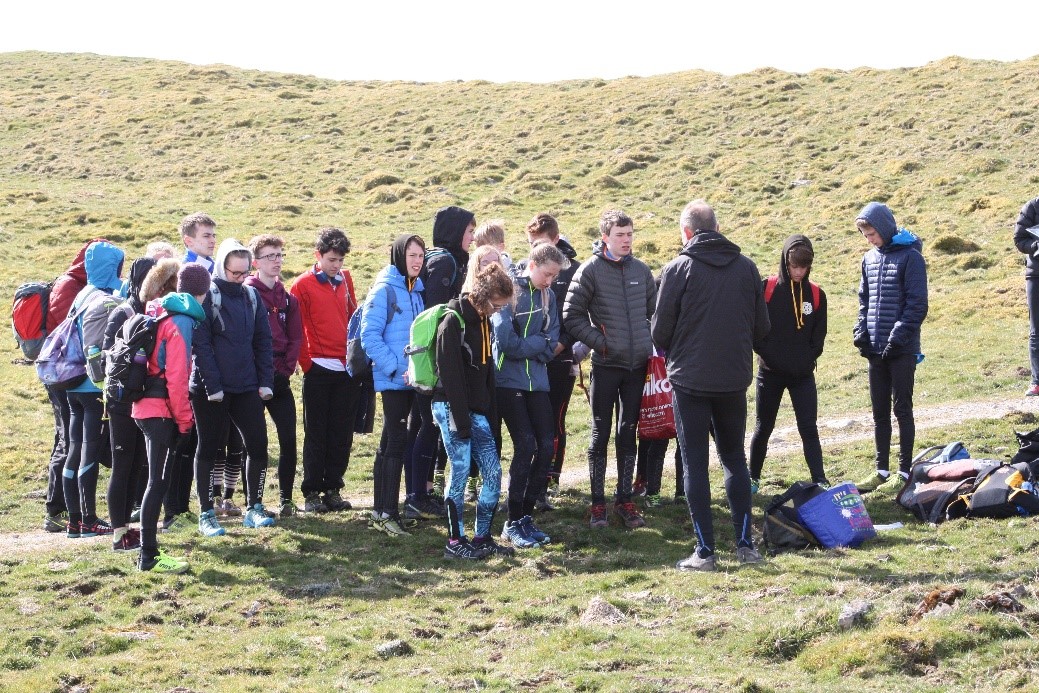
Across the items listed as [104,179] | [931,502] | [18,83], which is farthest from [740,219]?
[18,83]

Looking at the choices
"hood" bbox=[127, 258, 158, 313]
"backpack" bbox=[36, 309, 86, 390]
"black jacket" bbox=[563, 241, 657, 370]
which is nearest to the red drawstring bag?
"black jacket" bbox=[563, 241, 657, 370]

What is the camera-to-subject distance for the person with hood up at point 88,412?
983cm

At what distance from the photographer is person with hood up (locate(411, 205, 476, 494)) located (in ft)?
34.1

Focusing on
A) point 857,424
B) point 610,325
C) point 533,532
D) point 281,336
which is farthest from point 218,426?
point 857,424

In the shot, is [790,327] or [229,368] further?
[790,327]

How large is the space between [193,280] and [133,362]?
0.81m

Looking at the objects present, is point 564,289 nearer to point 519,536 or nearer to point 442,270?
point 442,270

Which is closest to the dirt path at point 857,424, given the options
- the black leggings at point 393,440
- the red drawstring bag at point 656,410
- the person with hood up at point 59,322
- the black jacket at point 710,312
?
the person with hood up at point 59,322

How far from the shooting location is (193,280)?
356 inches

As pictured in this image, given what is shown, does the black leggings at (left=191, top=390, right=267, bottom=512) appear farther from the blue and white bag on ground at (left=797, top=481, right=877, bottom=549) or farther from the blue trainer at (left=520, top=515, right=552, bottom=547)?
the blue and white bag on ground at (left=797, top=481, right=877, bottom=549)

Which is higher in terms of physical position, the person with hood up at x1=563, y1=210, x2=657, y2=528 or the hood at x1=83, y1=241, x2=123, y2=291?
the hood at x1=83, y1=241, x2=123, y2=291

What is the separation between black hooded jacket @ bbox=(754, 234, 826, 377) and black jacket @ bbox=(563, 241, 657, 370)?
137 cm

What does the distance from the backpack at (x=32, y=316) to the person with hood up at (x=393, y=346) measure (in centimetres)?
334

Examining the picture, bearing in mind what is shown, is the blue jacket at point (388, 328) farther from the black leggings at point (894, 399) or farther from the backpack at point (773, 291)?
the black leggings at point (894, 399)
